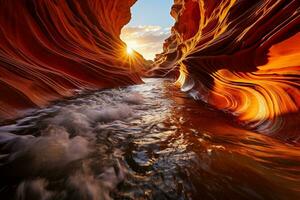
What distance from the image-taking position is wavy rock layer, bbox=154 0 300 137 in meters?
3.53

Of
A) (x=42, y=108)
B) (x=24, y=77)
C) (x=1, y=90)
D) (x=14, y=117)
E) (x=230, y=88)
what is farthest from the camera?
(x=230, y=88)

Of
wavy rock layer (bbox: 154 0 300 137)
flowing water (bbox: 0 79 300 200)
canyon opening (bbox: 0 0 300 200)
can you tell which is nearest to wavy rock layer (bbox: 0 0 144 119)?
canyon opening (bbox: 0 0 300 200)

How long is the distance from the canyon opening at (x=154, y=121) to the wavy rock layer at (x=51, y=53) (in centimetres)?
4

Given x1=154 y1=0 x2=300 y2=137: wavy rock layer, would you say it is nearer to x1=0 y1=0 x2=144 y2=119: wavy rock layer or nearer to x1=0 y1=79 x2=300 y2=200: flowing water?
x1=0 y1=79 x2=300 y2=200: flowing water

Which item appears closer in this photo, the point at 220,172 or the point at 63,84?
the point at 220,172

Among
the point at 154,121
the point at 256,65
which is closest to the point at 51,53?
the point at 154,121

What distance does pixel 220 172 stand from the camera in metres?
2.19

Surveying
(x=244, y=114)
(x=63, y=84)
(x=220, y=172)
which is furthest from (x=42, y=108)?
(x=244, y=114)

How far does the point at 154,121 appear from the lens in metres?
4.00

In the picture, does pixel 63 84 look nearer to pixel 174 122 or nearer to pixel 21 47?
pixel 21 47

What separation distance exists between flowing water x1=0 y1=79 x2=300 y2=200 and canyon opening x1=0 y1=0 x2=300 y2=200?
0.04ft

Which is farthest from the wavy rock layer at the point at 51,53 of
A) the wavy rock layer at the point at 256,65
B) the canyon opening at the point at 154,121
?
the wavy rock layer at the point at 256,65

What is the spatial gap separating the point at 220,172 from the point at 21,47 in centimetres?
579

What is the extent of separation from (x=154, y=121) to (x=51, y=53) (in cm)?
436
